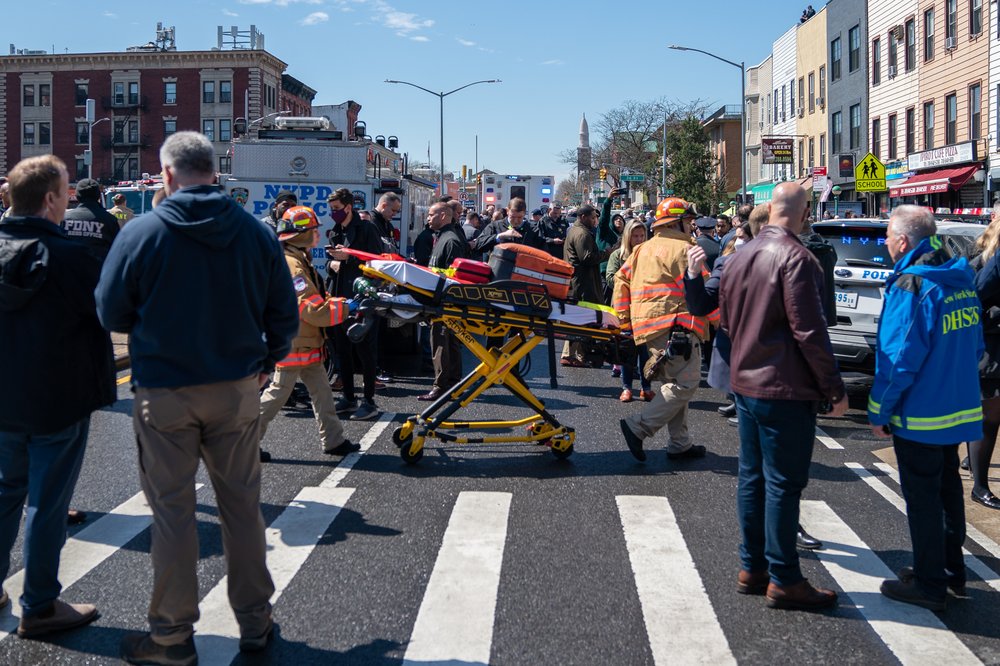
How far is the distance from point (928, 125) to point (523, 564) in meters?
34.3

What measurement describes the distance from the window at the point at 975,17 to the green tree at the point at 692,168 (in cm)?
2916


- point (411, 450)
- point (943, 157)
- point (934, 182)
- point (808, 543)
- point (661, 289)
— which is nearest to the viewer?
point (808, 543)

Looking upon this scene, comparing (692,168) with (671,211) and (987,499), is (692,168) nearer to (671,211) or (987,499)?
(671,211)

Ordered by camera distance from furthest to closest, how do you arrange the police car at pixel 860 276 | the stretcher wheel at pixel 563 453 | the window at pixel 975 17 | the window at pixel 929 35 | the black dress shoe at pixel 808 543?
1. the window at pixel 929 35
2. the window at pixel 975 17
3. the police car at pixel 860 276
4. the stretcher wheel at pixel 563 453
5. the black dress shoe at pixel 808 543

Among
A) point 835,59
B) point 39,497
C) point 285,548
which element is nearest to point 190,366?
point 39,497

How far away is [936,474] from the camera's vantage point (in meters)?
4.88

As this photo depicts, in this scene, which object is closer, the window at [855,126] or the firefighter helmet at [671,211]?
the firefighter helmet at [671,211]

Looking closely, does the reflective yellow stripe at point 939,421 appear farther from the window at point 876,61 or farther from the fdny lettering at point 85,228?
the window at point 876,61

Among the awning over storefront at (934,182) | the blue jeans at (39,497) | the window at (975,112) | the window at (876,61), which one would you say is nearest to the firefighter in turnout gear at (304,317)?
the blue jeans at (39,497)

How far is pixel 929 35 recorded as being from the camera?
35000mm

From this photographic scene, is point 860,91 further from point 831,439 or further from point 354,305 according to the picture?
point 354,305

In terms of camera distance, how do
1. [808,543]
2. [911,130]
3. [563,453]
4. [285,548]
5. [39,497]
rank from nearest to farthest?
[39,497], [285,548], [808,543], [563,453], [911,130]

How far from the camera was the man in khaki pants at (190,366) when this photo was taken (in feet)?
13.1

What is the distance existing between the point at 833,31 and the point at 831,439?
39.7 metres
